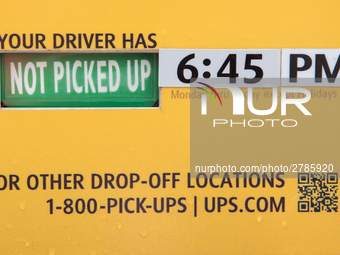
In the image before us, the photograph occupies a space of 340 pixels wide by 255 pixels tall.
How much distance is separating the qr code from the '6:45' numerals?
0.73m

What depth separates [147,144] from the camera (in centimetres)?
215

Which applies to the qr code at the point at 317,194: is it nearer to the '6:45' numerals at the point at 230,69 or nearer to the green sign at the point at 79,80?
the '6:45' numerals at the point at 230,69

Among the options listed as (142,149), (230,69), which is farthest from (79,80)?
(230,69)

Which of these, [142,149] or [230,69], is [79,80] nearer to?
[142,149]

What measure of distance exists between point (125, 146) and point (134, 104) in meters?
0.29

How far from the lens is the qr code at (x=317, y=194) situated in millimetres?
2188

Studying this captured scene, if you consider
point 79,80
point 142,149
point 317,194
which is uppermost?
point 79,80

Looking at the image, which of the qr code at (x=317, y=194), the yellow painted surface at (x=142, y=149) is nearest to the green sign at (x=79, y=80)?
the yellow painted surface at (x=142, y=149)

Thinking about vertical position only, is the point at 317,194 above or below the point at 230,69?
below

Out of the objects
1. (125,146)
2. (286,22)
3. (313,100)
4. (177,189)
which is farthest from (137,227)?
(286,22)

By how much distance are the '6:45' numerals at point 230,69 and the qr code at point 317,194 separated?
28.7 inches

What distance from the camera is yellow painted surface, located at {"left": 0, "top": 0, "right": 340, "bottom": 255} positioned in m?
2.12

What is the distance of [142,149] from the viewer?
2.15 meters

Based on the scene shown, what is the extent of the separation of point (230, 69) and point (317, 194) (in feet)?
3.36
